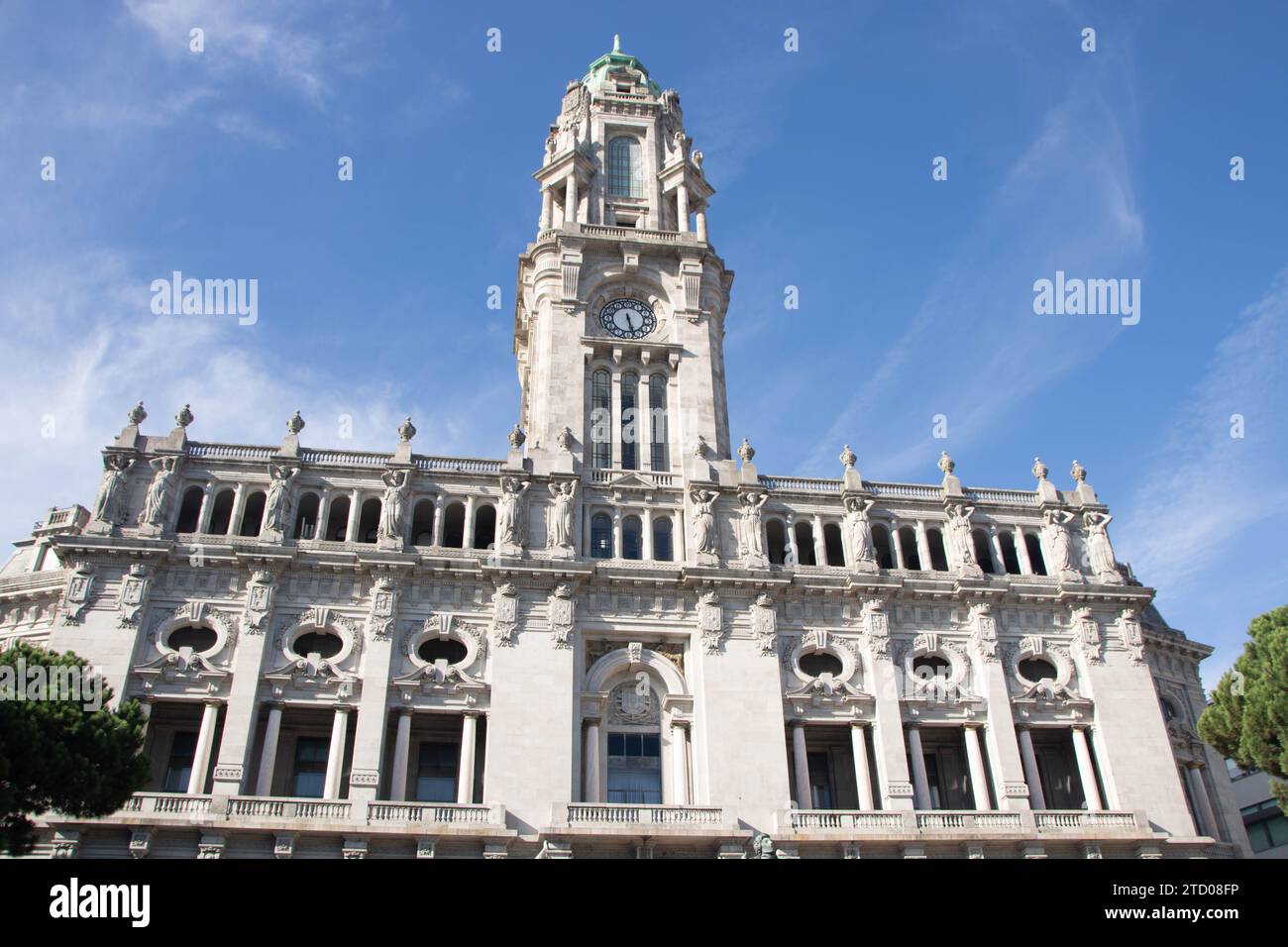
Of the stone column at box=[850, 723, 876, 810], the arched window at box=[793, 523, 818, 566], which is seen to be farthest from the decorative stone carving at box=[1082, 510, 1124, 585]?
the stone column at box=[850, 723, 876, 810]

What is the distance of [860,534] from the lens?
5175 cm

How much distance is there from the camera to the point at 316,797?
139 feet

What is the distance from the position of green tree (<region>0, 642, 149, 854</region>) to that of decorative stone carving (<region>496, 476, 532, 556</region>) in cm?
1778

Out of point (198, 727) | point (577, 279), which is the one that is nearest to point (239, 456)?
point (198, 727)

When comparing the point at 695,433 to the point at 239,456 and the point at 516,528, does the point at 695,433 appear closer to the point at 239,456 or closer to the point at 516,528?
the point at 516,528

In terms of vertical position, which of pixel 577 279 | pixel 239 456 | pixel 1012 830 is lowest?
pixel 1012 830

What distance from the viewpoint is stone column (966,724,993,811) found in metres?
45.9

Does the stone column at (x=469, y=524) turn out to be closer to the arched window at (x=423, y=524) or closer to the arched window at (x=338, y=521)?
the arched window at (x=423, y=524)

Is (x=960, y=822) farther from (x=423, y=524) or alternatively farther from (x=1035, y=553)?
(x=423, y=524)

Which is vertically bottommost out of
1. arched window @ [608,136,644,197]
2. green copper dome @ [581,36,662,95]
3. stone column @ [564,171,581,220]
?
stone column @ [564,171,581,220]

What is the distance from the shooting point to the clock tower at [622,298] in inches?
2181

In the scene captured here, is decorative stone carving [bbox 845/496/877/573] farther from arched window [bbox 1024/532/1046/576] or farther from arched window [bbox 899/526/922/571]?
arched window [bbox 1024/532/1046/576]

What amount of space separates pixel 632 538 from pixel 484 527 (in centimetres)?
749
